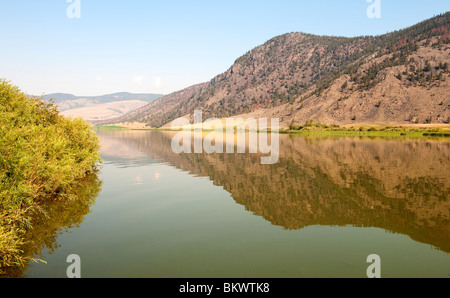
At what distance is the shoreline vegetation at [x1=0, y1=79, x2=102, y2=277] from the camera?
13938 mm

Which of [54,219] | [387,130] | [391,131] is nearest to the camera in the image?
[54,219]

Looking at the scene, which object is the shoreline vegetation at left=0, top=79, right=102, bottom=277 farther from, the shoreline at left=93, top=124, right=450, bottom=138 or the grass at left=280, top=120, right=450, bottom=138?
the grass at left=280, top=120, right=450, bottom=138

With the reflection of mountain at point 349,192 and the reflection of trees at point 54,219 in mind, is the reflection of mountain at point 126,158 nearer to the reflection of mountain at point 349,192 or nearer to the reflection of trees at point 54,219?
the reflection of mountain at point 349,192

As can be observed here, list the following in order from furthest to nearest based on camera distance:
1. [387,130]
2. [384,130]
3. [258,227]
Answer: [384,130], [387,130], [258,227]

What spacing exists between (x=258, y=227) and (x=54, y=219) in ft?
41.0

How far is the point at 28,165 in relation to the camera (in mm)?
16062

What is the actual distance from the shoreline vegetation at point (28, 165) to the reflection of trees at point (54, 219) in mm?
116

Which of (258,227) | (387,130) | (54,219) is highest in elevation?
(387,130)

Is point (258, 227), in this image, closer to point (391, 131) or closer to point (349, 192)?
point (349, 192)

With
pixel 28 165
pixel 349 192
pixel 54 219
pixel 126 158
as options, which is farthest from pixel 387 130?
pixel 28 165

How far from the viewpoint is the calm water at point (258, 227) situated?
42.6 ft

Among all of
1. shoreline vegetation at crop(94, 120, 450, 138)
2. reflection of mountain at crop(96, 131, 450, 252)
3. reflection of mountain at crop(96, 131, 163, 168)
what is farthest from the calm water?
shoreline vegetation at crop(94, 120, 450, 138)
